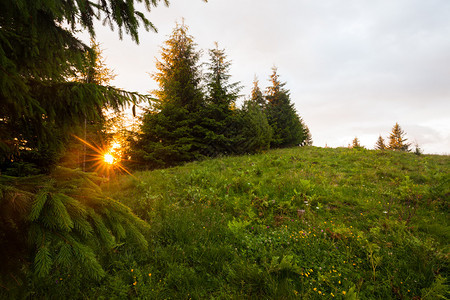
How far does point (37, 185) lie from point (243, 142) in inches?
522

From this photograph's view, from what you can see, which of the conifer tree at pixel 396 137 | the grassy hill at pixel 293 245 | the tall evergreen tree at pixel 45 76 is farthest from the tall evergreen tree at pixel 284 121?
the conifer tree at pixel 396 137

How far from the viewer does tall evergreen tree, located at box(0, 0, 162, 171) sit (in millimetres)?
1815

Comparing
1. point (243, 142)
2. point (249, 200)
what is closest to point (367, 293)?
point (249, 200)

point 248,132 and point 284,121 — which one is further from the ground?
point 284,121

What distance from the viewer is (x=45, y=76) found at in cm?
227

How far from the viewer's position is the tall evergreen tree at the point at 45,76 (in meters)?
1.82

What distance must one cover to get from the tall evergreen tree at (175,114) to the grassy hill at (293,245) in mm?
6212

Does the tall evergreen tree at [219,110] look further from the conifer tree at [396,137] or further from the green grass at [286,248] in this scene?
the conifer tree at [396,137]

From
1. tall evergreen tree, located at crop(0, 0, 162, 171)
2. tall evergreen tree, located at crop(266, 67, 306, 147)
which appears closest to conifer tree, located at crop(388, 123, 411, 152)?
tall evergreen tree, located at crop(266, 67, 306, 147)

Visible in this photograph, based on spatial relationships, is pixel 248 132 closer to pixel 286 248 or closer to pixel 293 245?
pixel 293 245

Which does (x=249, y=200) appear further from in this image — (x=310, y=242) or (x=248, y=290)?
(x=248, y=290)

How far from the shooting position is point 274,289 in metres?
2.46

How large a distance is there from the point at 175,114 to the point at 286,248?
1129 cm

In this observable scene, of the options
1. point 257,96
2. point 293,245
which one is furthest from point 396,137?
point 293,245
